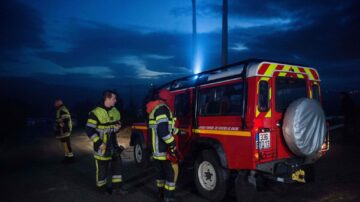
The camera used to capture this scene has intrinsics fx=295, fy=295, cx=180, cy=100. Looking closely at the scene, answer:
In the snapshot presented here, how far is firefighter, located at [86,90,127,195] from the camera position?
5668 mm

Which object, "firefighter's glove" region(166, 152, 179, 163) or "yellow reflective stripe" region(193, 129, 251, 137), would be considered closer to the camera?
"yellow reflective stripe" region(193, 129, 251, 137)

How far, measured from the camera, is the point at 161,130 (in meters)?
5.13

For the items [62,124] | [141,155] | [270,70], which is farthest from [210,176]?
[62,124]

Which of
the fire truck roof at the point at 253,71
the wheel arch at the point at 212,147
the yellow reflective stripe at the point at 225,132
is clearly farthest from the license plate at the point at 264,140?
the fire truck roof at the point at 253,71

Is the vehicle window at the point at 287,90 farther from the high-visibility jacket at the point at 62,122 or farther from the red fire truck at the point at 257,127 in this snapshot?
the high-visibility jacket at the point at 62,122

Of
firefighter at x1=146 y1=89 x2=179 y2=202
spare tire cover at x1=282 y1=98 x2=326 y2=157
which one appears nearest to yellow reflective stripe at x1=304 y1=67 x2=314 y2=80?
spare tire cover at x1=282 y1=98 x2=326 y2=157

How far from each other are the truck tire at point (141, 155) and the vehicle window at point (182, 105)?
5.91 feet

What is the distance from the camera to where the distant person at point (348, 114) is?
11.0m

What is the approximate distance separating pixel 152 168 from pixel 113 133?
279 centimetres

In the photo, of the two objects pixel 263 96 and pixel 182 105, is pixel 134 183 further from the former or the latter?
pixel 263 96

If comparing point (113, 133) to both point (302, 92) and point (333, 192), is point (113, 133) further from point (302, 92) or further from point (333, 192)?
point (333, 192)

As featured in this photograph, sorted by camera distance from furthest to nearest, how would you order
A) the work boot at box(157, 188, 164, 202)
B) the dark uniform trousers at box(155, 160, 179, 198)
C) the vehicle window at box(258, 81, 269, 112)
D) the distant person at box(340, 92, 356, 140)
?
1. the distant person at box(340, 92, 356, 140)
2. the work boot at box(157, 188, 164, 202)
3. the dark uniform trousers at box(155, 160, 179, 198)
4. the vehicle window at box(258, 81, 269, 112)

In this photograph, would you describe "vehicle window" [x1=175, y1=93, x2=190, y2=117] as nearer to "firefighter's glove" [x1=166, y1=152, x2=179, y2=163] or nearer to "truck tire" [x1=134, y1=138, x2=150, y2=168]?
"firefighter's glove" [x1=166, y1=152, x2=179, y2=163]

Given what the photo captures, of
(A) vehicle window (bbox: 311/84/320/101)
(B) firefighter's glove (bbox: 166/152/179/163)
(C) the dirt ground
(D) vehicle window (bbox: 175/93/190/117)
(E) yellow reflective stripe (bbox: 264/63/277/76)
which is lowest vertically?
(C) the dirt ground
